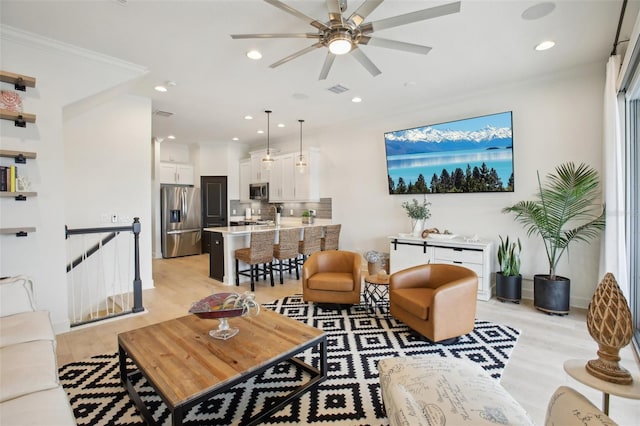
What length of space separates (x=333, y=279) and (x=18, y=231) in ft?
10.5

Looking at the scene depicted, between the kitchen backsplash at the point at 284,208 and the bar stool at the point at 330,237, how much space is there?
2.75 ft

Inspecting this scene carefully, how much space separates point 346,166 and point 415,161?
1647 mm

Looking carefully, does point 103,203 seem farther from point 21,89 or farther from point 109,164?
point 21,89

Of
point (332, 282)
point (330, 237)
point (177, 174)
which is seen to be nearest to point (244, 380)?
point (332, 282)

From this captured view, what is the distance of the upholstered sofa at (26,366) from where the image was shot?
4.38ft

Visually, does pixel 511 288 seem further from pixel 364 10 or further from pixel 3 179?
pixel 3 179

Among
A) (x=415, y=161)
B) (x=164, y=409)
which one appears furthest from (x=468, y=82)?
(x=164, y=409)

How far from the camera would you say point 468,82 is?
13.9 ft

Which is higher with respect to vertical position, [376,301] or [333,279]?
[333,279]

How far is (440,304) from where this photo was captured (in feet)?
9.06

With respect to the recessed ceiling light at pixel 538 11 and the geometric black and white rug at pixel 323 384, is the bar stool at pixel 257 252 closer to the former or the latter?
the geometric black and white rug at pixel 323 384

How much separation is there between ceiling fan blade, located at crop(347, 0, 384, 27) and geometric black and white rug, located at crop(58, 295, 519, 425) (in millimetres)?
2682

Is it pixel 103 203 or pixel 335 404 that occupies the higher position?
pixel 103 203

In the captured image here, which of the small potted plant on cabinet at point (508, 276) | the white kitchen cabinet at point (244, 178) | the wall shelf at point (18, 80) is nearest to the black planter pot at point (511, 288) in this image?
the small potted plant on cabinet at point (508, 276)
